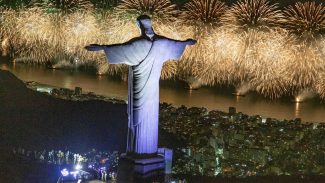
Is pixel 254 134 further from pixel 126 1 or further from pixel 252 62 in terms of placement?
pixel 126 1

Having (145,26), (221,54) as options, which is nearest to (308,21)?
(221,54)

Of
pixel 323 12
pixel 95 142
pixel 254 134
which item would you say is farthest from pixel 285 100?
pixel 95 142

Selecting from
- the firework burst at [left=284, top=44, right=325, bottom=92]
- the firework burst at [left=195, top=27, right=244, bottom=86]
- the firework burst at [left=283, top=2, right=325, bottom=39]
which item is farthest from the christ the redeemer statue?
the firework burst at [left=195, top=27, right=244, bottom=86]

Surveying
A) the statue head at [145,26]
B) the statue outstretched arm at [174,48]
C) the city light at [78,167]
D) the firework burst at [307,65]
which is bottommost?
the city light at [78,167]

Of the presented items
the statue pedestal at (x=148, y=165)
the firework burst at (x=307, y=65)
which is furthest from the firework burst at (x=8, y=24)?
the statue pedestal at (x=148, y=165)

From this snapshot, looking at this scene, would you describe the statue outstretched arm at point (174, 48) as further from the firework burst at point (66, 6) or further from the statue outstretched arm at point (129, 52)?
the firework burst at point (66, 6)
